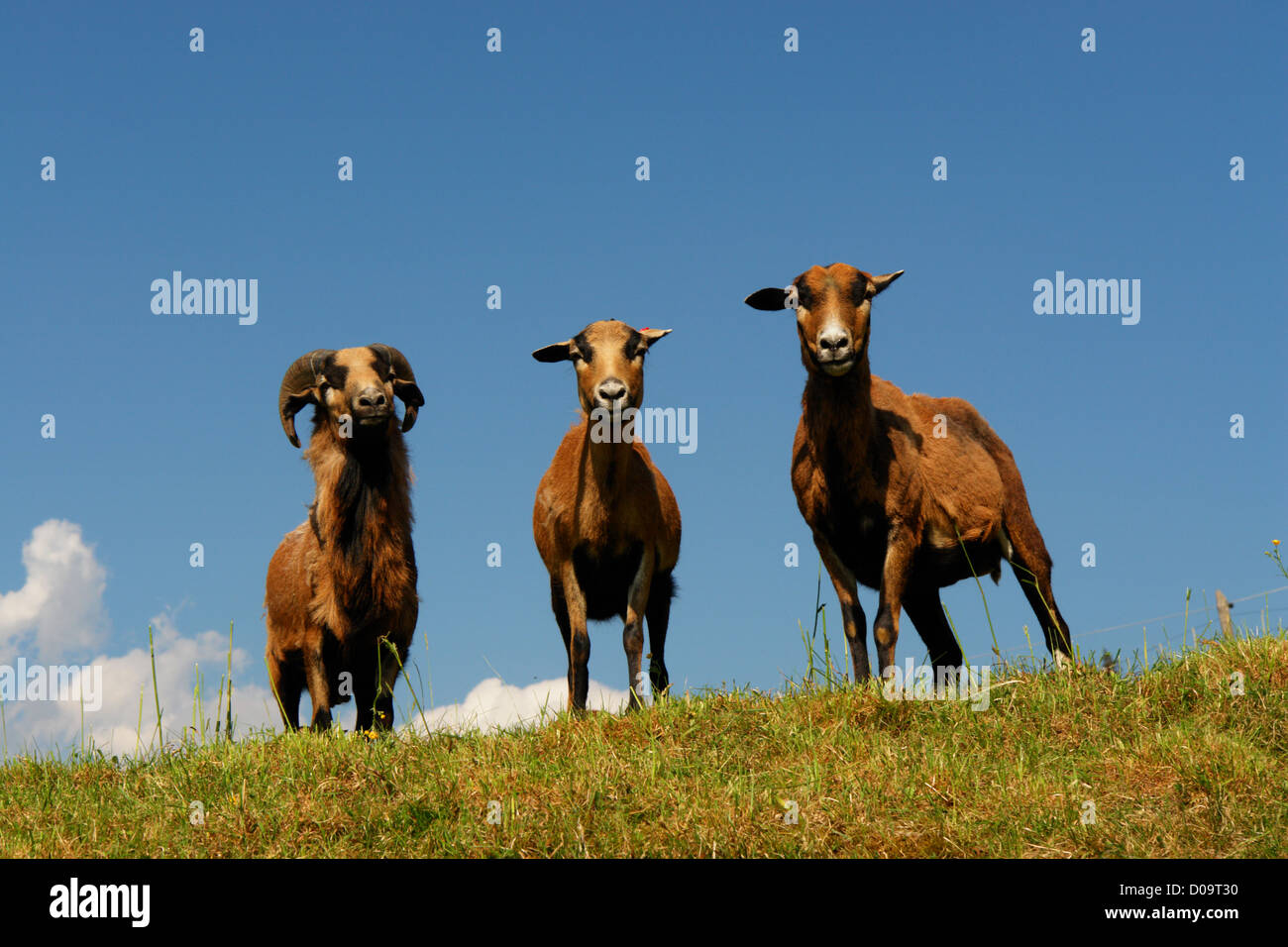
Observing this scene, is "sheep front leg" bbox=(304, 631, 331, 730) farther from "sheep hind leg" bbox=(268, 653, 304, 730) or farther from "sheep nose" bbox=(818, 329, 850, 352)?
"sheep nose" bbox=(818, 329, 850, 352)

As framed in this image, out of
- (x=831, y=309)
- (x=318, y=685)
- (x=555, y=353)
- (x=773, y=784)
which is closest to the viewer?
(x=773, y=784)

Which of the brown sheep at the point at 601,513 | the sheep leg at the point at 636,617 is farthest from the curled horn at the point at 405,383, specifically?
the sheep leg at the point at 636,617

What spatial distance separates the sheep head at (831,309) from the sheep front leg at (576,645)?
2.68 m

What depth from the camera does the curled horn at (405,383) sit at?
10867 millimetres

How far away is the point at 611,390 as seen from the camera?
9.45 metres

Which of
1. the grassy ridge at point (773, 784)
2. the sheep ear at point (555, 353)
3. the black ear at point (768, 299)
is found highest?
the black ear at point (768, 299)

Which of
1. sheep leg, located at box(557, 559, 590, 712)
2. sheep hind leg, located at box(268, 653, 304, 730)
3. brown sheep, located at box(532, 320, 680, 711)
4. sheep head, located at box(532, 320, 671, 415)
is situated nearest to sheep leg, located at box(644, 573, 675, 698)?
brown sheep, located at box(532, 320, 680, 711)

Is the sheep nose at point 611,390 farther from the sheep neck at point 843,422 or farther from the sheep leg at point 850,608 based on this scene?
the sheep leg at point 850,608

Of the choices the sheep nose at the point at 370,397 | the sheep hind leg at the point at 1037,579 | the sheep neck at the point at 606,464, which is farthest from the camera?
the sheep hind leg at the point at 1037,579

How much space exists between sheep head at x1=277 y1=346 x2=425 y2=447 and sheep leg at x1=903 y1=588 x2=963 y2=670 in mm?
5253

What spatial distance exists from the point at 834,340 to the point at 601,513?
7.88ft

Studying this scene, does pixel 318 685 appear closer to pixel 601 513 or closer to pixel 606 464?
pixel 601 513


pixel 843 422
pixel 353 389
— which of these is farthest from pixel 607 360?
pixel 353 389

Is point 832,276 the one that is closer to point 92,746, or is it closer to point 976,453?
point 976,453
